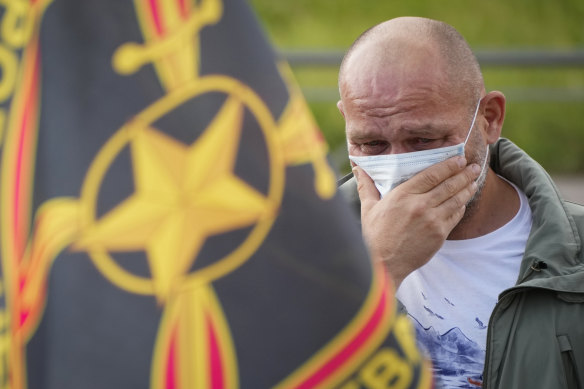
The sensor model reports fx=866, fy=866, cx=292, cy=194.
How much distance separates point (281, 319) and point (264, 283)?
0.06 meters

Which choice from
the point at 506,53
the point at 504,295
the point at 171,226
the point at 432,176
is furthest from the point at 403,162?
the point at 506,53

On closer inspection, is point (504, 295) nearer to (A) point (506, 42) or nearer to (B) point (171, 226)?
(B) point (171, 226)

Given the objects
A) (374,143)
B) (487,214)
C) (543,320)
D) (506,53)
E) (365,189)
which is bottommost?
(543,320)

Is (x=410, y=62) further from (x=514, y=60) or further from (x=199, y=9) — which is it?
(x=514, y=60)

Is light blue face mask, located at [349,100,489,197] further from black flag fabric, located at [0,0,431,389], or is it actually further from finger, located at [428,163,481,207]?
black flag fabric, located at [0,0,431,389]

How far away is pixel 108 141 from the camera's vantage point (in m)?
1.19

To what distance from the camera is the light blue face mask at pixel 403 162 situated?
2594mm

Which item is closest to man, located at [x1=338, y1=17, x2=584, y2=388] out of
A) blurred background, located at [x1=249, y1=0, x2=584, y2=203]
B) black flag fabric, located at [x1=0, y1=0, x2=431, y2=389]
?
black flag fabric, located at [x1=0, y1=0, x2=431, y2=389]

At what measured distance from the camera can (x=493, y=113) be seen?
9.21 ft

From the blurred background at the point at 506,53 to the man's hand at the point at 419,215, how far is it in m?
4.71

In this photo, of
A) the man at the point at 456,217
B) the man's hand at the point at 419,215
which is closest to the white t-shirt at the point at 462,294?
the man at the point at 456,217

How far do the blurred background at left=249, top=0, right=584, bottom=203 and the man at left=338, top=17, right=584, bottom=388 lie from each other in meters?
4.56

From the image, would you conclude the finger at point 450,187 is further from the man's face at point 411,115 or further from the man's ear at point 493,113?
the man's ear at point 493,113

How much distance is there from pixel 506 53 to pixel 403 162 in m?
4.90
